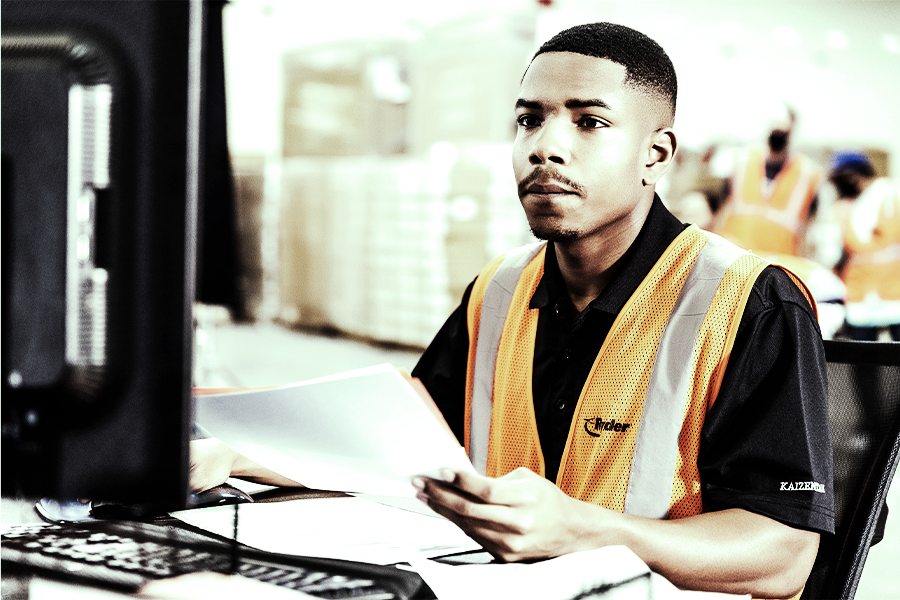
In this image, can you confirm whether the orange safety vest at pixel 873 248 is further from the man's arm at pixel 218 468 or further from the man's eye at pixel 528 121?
the man's arm at pixel 218 468

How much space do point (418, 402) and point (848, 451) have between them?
78 cm

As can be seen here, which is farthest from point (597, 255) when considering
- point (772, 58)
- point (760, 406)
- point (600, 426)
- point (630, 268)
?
point (772, 58)

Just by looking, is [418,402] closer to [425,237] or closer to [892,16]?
[425,237]

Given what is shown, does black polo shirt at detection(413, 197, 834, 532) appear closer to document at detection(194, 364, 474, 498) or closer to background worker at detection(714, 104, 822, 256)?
document at detection(194, 364, 474, 498)

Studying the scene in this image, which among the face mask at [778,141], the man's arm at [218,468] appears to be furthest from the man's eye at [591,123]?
the face mask at [778,141]

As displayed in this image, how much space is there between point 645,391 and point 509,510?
43cm

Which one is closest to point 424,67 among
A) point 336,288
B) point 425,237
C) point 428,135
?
point 428,135

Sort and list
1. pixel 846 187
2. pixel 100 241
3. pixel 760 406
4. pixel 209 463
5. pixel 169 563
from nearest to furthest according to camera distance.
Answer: pixel 100 241 < pixel 169 563 < pixel 760 406 < pixel 209 463 < pixel 846 187

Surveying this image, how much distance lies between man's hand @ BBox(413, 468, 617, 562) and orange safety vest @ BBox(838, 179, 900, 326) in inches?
212

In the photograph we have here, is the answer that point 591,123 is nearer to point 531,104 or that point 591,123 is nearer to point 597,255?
point 531,104

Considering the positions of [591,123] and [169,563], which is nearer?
[169,563]

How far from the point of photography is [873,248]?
19.6ft

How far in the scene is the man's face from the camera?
132 cm

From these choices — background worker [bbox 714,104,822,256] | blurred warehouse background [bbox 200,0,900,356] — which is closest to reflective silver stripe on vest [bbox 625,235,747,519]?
background worker [bbox 714,104,822,256]
